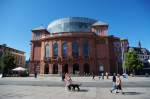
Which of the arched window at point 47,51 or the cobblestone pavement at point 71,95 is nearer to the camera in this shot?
the cobblestone pavement at point 71,95

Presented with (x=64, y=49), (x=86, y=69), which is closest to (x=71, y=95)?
(x=86, y=69)

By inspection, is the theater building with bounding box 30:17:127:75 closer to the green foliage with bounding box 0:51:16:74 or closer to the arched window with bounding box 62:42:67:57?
the arched window with bounding box 62:42:67:57

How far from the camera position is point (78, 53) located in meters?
67.1

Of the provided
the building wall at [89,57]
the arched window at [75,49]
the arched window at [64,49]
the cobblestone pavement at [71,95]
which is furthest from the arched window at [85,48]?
the cobblestone pavement at [71,95]

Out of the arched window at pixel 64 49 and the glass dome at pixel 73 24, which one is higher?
the glass dome at pixel 73 24

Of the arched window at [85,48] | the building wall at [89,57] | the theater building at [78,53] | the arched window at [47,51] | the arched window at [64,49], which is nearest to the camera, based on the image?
the building wall at [89,57]

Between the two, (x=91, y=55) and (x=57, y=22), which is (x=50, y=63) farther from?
(x=57, y=22)

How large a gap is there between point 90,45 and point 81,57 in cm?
523

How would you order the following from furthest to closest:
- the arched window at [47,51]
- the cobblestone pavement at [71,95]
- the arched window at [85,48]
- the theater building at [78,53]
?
1. the arched window at [47,51]
2. the arched window at [85,48]
3. the theater building at [78,53]
4. the cobblestone pavement at [71,95]

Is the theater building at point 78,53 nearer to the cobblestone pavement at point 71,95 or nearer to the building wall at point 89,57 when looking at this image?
the building wall at point 89,57

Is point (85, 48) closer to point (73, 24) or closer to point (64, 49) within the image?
point (64, 49)

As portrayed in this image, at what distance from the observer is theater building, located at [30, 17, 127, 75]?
66.6 m

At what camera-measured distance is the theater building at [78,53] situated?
219 ft

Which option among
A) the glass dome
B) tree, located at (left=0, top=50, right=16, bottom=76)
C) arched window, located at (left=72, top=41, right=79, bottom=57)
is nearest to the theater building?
arched window, located at (left=72, top=41, right=79, bottom=57)
